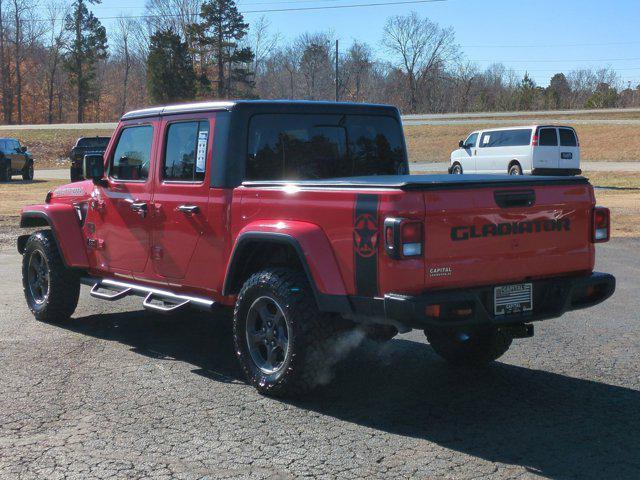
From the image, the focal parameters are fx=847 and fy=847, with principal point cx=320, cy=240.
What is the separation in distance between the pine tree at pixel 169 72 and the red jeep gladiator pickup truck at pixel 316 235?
56.0m

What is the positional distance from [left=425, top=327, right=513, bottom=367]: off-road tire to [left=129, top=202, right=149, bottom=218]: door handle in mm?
2331

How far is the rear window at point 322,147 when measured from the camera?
6.05 meters

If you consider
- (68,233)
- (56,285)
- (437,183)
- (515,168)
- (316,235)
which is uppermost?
(515,168)

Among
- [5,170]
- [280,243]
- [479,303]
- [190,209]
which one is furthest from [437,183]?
[5,170]

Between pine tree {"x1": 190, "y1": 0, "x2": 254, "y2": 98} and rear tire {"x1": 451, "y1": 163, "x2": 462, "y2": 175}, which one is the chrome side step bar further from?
pine tree {"x1": 190, "y1": 0, "x2": 254, "y2": 98}

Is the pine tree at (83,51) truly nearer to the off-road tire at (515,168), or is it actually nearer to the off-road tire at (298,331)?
the off-road tire at (515,168)

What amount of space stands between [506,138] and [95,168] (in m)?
23.2

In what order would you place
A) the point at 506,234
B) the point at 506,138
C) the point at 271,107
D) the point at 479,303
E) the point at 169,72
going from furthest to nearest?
the point at 169,72 → the point at 506,138 → the point at 271,107 → the point at 506,234 → the point at 479,303

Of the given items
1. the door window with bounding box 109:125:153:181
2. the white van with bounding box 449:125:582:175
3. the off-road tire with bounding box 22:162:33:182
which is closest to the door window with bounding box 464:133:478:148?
the white van with bounding box 449:125:582:175

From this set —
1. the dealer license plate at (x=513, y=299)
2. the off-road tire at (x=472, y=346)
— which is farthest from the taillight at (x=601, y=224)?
the off-road tire at (x=472, y=346)

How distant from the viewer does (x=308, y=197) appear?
16.7 feet

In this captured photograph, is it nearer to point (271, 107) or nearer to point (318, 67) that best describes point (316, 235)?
point (271, 107)

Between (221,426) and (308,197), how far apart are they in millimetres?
1434

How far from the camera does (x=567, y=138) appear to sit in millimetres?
27734
